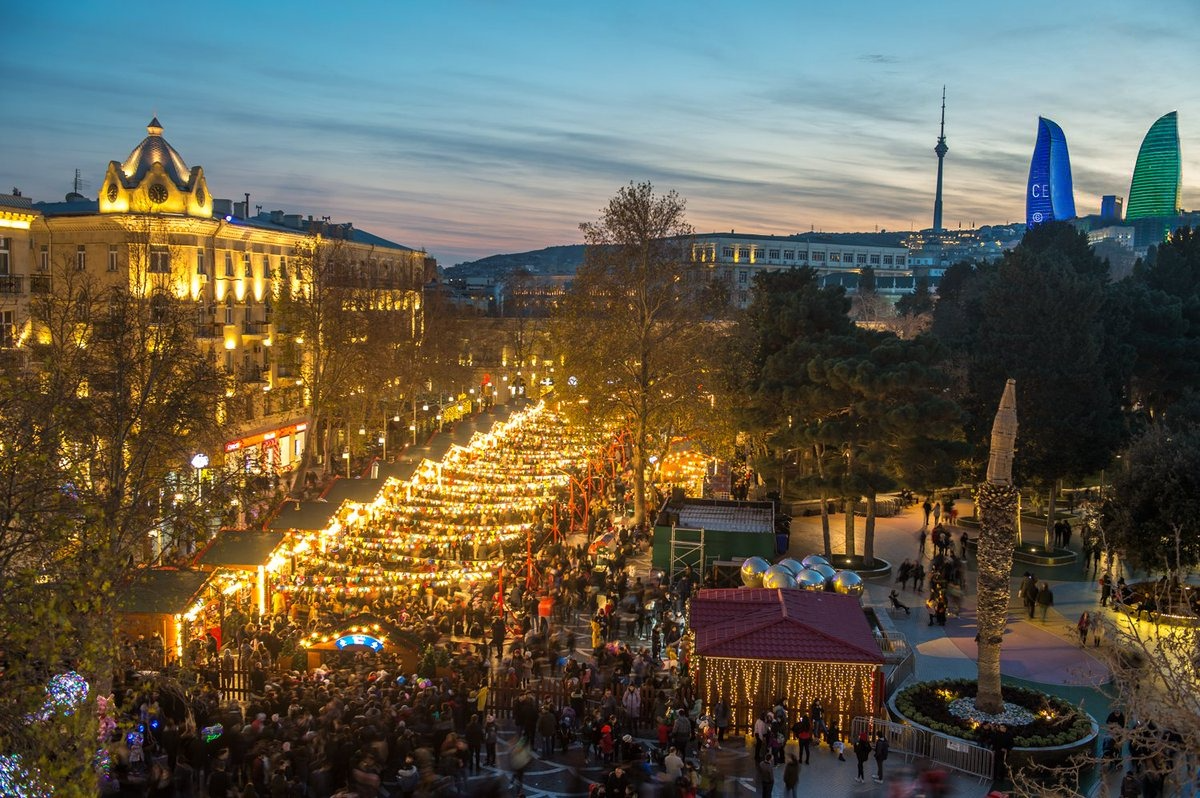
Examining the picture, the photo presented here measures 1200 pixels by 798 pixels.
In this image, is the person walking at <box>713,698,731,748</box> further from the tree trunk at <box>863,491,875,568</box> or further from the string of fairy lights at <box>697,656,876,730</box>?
the tree trunk at <box>863,491,875,568</box>

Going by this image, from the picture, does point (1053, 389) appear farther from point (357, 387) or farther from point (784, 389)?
point (357, 387)

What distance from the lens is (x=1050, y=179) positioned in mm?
124438

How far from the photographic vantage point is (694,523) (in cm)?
2961

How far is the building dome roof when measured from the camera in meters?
38.7

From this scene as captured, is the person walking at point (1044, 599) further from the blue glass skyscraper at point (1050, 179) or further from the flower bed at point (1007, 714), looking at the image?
the blue glass skyscraper at point (1050, 179)

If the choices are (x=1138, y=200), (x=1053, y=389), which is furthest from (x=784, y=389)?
(x=1138, y=200)

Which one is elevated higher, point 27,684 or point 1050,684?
point 27,684

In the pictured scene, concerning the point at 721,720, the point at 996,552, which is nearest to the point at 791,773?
the point at 721,720

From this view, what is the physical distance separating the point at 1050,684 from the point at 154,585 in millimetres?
18285

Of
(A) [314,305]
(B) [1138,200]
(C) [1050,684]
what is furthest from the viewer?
(B) [1138,200]

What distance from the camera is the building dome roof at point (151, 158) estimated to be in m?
38.7

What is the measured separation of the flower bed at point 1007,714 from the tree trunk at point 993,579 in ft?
1.67

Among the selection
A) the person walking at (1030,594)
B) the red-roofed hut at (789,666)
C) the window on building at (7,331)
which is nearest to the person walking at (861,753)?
the red-roofed hut at (789,666)

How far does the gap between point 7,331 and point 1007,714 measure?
29090 mm
